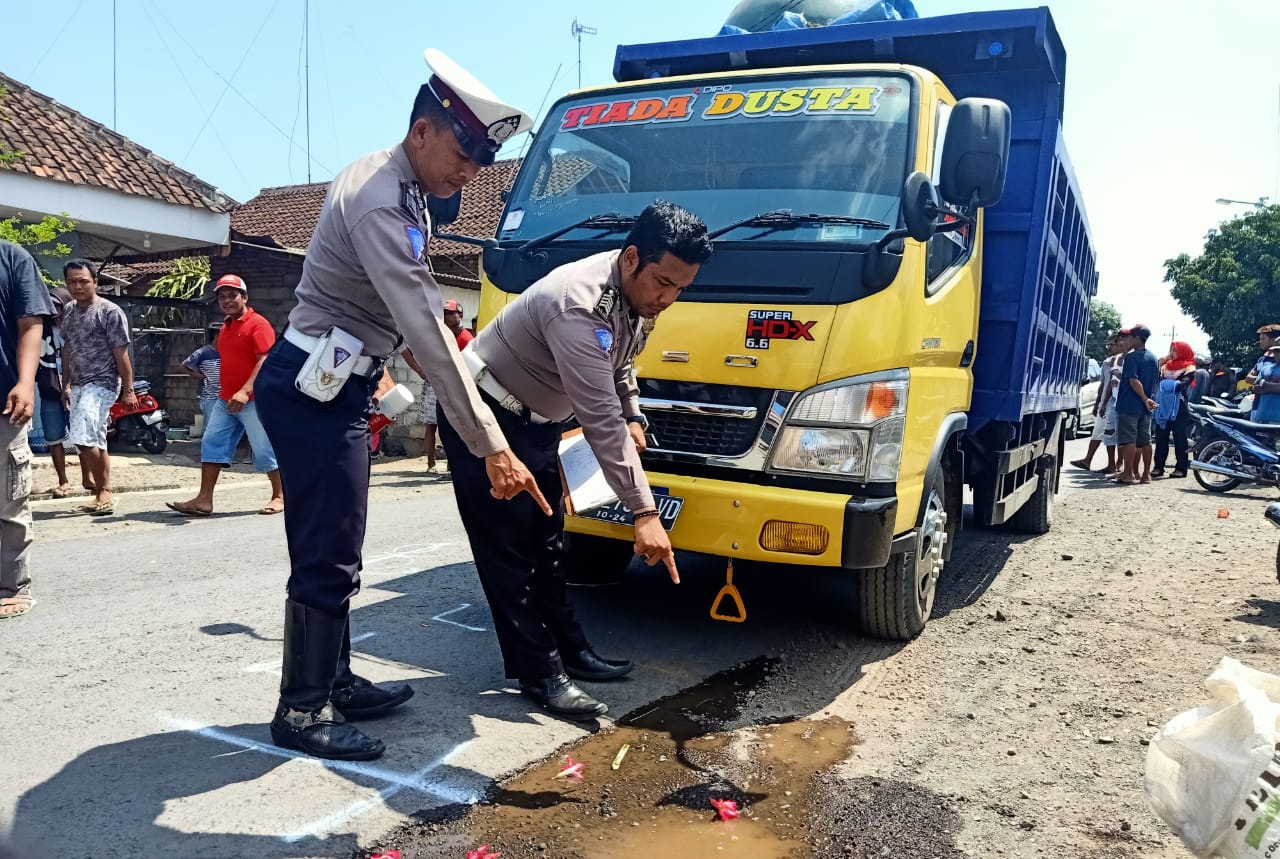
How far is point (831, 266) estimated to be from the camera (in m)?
3.63

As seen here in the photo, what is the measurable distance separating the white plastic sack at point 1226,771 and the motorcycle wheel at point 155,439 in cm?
1196

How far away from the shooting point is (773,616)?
4.73 m

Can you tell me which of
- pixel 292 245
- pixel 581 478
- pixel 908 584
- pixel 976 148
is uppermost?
pixel 292 245

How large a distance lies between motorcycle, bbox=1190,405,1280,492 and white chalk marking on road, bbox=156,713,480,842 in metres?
10.1

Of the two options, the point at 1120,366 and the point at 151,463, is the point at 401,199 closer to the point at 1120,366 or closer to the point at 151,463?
the point at 151,463

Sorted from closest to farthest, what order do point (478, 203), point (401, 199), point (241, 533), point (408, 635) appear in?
point (401, 199) < point (408, 635) < point (241, 533) < point (478, 203)

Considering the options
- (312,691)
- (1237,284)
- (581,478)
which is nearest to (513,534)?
(581,478)

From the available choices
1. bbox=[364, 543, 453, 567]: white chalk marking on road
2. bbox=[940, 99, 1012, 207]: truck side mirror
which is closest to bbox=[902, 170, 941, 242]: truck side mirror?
bbox=[940, 99, 1012, 207]: truck side mirror

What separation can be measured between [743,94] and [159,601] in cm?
364

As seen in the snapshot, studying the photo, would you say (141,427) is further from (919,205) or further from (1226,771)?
(1226,771)

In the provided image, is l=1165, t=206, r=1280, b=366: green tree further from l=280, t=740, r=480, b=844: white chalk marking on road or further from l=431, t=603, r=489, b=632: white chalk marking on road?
l=280, t=740, r=480, b=844: white chalk marking on road

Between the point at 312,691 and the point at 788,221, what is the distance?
2458mm

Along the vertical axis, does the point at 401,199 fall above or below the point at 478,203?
below

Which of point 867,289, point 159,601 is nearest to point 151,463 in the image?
point 159,601
